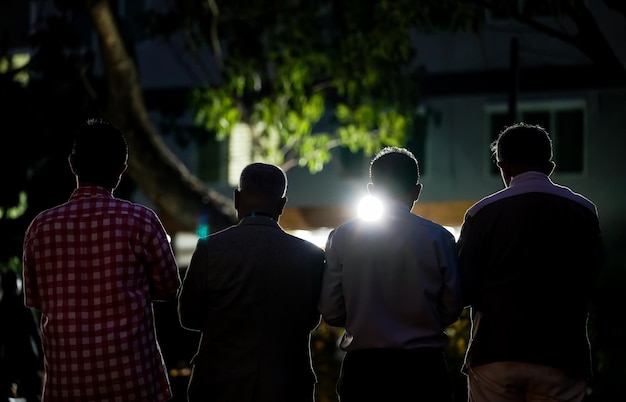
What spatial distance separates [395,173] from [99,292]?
1.43 m

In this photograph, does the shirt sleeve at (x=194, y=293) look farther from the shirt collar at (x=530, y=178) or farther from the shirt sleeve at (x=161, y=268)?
the shirt collar at (x=530, y=178)

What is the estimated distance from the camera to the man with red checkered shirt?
5.43 meters

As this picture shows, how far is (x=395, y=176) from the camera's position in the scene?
5879mm

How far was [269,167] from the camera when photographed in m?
6.00

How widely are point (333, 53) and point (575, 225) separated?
1506cm

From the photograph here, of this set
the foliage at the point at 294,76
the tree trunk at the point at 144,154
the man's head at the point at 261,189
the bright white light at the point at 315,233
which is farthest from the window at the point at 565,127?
the man's head at the point at 261,189

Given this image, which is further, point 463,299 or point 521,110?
point 521,110

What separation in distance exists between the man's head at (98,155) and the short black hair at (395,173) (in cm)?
116

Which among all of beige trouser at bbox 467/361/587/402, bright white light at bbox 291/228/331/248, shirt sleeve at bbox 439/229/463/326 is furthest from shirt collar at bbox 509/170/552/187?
bright white light at bbox 291/228/331/248

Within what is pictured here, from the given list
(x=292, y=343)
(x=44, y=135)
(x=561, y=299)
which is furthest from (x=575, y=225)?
(x=44, y=135)

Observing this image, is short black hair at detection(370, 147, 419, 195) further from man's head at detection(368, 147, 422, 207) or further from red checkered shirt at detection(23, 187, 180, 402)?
red checkered shirt at detection(23, 187, 180, 402)

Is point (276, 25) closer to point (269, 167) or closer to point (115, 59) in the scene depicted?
point (115, 59)

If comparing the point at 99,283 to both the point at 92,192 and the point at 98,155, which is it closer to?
the point at 92,192

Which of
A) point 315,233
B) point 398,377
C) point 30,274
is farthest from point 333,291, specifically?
point 315,233
